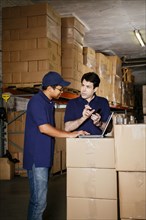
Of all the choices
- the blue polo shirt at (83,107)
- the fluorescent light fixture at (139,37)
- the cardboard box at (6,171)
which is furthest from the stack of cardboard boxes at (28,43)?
the fluorescent light fixture at (139,37)

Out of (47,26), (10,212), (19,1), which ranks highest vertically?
(19,1)

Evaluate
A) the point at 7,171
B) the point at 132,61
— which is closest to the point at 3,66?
the point at 7,171

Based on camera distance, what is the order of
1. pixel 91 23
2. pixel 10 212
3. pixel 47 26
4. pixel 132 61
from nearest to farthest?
pixel 10 212 < pixel 47 26 < pixel 91 23 < pixel 132 61

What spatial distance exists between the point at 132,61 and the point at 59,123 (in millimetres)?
6297

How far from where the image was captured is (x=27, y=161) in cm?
278

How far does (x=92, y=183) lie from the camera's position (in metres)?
2.39

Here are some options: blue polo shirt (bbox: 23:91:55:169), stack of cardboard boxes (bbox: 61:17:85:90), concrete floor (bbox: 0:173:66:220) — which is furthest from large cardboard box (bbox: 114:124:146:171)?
stack of cardboard boxes (bbox: 61:17:85:90)

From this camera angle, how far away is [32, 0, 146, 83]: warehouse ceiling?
7.11 m

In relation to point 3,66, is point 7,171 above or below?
below

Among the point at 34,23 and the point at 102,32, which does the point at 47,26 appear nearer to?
the point at 34,23

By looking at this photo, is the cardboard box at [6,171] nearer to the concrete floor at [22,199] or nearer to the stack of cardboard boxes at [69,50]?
the concrete floor at [22,199]

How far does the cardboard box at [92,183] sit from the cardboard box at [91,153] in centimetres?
5

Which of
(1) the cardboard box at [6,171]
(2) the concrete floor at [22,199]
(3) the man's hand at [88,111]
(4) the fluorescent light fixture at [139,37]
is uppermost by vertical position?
(4) the fluorescent light fixture at [139,37]

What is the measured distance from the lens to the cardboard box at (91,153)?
238cm
